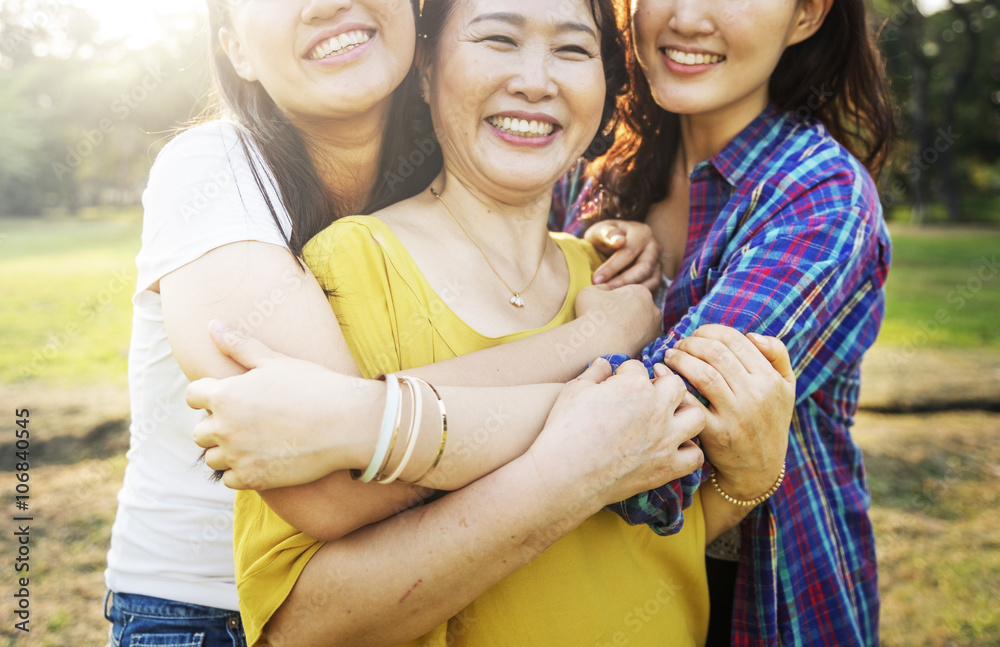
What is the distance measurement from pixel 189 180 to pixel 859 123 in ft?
7.94

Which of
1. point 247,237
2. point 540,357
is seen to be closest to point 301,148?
point 247,237

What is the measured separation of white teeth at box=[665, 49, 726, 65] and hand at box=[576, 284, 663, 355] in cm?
81

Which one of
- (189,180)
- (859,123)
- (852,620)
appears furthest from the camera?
(859,123)

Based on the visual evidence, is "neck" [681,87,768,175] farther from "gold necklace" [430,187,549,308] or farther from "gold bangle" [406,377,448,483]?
"gold bangle" [406,377,448,483]

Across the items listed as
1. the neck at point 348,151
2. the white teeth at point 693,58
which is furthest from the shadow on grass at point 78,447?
the white teeth at point 693,58

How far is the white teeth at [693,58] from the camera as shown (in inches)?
95.7

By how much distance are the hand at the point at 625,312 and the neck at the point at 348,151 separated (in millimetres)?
785

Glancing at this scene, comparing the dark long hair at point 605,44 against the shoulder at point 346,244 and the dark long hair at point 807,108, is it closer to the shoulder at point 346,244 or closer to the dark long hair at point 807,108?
the dark long hair at point 807,108

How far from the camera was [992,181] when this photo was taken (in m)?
42.4

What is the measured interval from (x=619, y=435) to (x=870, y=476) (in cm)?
473

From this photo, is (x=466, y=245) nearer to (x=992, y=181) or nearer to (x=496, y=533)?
(x=496, y=533)

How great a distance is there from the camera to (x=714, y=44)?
7.83ft

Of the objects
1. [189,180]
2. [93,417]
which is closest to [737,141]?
[189,180]

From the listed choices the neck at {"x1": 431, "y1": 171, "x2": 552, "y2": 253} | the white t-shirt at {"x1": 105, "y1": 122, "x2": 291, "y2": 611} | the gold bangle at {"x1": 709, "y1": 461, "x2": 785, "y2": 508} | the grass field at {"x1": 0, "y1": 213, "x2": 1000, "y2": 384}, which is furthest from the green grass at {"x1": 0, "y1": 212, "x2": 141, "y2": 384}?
the gold bangle at {"x1": 709, "y1": 461, "x2": 785, "y2": 508}
